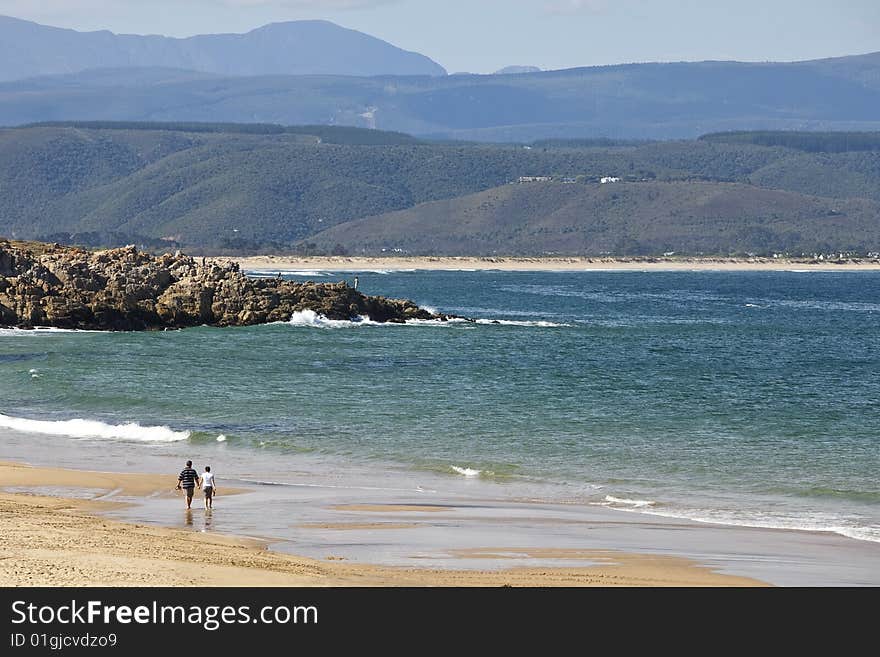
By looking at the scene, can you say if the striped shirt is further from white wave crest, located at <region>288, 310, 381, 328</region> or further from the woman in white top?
white wave crest, located at <region>288, 310, 381, 328</region>

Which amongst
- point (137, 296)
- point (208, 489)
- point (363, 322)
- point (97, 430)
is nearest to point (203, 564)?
point (208, 489)

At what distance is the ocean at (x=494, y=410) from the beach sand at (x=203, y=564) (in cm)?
521

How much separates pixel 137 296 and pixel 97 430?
3412 centimetres

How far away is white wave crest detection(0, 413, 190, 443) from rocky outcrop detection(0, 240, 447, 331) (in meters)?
30.5

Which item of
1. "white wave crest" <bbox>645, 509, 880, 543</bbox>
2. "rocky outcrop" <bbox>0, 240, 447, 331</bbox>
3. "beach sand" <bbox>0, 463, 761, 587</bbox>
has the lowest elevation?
"rocky outcrop" <bbox>0, 240, 447, 331</bbox>

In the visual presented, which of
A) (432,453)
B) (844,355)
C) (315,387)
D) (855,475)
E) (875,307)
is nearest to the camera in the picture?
(855,475)

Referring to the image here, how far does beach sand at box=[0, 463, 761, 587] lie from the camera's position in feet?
51.1

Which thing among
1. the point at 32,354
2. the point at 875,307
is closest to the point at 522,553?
the point at 32,354

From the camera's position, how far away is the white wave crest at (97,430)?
32.5m

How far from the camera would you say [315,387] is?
42.6 metres

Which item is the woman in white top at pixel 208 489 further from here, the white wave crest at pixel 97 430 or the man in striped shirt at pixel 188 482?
the white wave crest at pixel 97 430

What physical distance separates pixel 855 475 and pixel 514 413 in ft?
35.9

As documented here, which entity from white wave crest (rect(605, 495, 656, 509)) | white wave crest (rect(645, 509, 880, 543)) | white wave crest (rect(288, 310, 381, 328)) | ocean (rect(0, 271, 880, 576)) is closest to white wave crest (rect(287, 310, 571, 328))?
white wave crest (rect(288, 310, 381, 328))
